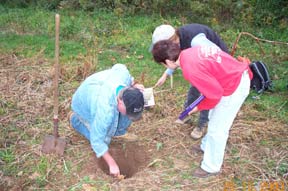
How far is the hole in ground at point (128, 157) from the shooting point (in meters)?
4.00

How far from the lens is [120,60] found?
6.28 meters

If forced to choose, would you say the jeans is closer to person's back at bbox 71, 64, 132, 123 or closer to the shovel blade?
person's back at bbox 71, 64, 132, 123

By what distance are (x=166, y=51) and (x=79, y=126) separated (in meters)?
1.35

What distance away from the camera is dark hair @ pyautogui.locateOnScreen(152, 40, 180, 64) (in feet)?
10.8

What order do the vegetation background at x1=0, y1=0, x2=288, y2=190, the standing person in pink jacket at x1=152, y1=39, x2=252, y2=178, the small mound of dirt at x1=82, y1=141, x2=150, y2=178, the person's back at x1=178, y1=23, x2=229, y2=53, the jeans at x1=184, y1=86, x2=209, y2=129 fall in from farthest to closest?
the jeans at x1=184, y1=86, x2=209, y2=129 → the vegetation background at x1=0, y1=0, x2=288, y2=190 → the small mound of dirt at x1=82, y1=141, x2=150, y2=178 → the person's back at x1=178, y1=23, x2=229, y2=53 → the standing person in pink jacket at x1=152, y1=39, x2=252, y2=178

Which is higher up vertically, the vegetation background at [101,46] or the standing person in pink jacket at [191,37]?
the standing person in pink jacket at [191,37]

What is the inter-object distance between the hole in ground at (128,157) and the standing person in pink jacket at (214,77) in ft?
2.57

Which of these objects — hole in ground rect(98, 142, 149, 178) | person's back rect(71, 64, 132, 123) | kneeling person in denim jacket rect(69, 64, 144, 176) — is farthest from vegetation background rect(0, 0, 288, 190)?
person's back rect(71, 64, 132, 123)

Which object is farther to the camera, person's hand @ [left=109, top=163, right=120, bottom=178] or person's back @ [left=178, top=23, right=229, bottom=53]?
person's back @ [left=178, top=23, right=229, bottom=53]

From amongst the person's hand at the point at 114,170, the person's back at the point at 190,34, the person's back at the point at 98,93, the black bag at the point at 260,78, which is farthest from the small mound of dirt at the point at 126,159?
the black bag at the point at 260,78

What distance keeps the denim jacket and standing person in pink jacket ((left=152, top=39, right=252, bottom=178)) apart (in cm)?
43

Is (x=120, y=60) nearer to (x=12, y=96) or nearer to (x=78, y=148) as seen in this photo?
(x=12, y=96)

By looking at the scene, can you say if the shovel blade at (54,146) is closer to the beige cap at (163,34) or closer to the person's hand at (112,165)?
the person's hand at (112,165)

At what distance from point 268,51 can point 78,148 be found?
3.72 metres
